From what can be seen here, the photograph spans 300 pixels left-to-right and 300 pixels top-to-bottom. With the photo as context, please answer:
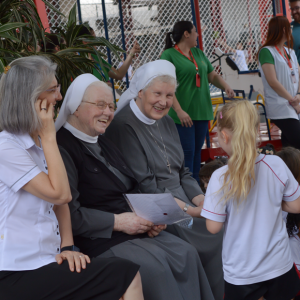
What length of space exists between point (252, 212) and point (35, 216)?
91 centimetres

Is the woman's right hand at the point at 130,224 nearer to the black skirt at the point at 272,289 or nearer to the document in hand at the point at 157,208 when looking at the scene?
the document in hand at the point at 157,208

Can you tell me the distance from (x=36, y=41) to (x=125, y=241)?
151cm

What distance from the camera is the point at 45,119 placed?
167cm

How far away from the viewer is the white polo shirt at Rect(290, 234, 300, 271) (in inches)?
84.1

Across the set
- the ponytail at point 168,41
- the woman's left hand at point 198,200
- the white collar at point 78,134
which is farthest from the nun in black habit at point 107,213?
the ponytail at point 168,41

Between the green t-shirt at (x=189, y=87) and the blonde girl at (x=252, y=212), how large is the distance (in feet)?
7.26

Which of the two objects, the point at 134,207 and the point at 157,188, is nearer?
the point at 134,207

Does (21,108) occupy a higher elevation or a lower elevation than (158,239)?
higher

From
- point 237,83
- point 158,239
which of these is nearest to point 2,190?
point 158,239

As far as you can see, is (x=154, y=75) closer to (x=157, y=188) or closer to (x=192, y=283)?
(x=157, y=188)

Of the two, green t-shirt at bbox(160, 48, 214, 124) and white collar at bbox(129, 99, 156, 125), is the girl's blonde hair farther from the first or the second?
green t-shirt at bbox(160, 48, 214, 124)

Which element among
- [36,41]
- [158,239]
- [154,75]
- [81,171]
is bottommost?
[158,239]

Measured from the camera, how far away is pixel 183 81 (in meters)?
3.94

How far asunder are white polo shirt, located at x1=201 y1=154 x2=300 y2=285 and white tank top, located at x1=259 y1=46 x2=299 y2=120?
7.58ft
